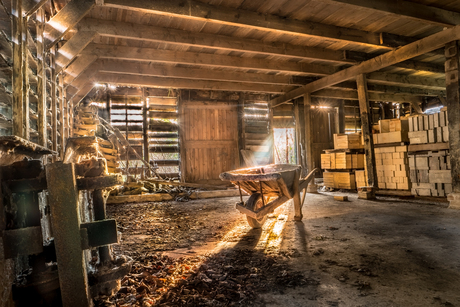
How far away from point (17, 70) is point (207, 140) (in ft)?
28.3

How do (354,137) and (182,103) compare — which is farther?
(182,103)

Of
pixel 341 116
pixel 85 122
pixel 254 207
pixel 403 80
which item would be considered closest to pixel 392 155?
pixel 403 80

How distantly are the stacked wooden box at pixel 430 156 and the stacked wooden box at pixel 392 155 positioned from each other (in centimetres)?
29

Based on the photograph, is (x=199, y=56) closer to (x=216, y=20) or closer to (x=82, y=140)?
(x=216, y=20)

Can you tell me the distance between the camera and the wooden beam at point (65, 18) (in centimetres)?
459

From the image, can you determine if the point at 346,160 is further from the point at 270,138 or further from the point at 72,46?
the point at 72,46

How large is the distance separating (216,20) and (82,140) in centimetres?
353

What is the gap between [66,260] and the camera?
1.84 meters

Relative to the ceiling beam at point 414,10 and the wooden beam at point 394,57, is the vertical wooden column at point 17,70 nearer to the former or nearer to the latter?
the ceiling beam at point 414,10

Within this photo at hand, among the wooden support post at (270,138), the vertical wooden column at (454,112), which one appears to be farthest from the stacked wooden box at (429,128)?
the wooden support post at (270,138)

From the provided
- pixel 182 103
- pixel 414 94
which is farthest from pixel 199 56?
pixel 414 94

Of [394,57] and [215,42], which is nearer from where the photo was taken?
[215,42]

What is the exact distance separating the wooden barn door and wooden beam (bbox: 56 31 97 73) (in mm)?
5747

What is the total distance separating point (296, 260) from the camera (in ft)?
10.5
